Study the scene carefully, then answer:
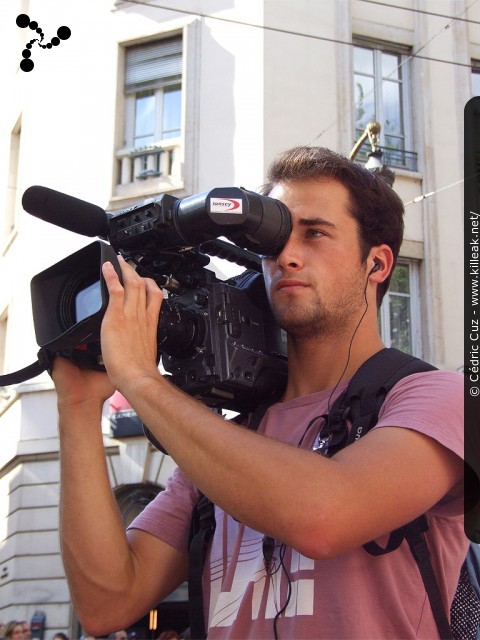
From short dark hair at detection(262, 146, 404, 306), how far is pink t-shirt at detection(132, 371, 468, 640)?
496mm

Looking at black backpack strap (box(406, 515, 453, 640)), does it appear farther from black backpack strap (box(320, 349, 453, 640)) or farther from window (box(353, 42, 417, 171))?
window (box(353, 42, 417, 171))

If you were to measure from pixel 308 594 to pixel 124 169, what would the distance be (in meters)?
10.8

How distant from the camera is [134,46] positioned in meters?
12.6

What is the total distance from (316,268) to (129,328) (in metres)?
0.47

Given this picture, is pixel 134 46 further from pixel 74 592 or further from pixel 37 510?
pixel 74 592

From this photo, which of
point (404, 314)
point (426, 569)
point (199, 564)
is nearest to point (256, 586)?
point (199, 564)

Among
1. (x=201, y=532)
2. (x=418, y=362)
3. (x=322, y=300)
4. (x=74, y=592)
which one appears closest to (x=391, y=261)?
(x=322, y=300)

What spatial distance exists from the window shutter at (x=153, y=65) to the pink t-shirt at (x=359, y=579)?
36.0 feet

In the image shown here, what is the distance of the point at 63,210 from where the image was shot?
6.79 feet

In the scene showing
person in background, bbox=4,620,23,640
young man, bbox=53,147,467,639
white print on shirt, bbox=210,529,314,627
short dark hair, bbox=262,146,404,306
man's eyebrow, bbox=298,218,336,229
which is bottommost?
person in background, bbox=4,620,23,640

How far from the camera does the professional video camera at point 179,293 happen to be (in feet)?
6.46

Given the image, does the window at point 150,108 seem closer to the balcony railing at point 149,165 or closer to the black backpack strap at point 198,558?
the balcony railing at point 149,165

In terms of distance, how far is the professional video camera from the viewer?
1970mm

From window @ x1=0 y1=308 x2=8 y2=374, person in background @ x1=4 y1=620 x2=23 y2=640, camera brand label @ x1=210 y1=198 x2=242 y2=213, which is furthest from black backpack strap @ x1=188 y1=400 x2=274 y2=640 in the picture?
window @ x1=0 y1=308 x2=8 y2=374
